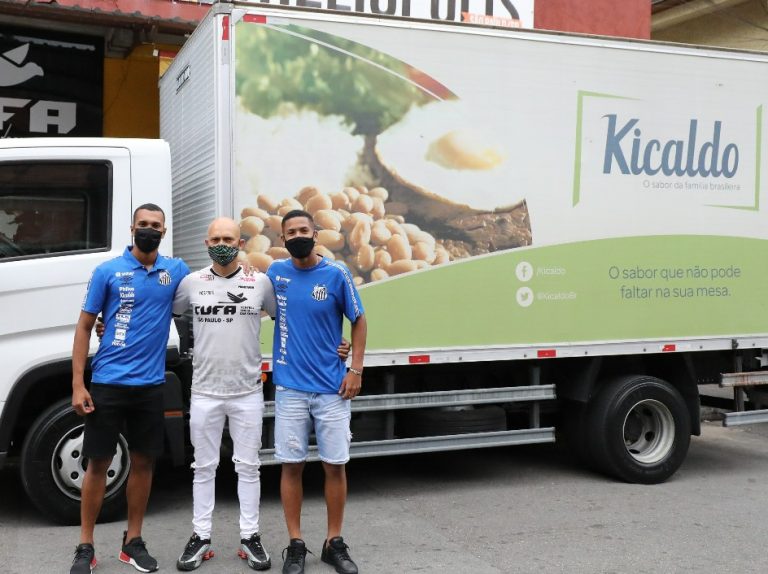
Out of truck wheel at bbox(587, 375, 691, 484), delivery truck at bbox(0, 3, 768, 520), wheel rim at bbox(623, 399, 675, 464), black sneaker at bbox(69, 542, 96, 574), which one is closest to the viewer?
black sneaker at bbox(69, 542, 96, 574)

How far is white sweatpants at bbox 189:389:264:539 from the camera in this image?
16.2 feet

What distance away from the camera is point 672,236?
23.0 feet

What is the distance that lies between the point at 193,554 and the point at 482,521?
200 centimetres

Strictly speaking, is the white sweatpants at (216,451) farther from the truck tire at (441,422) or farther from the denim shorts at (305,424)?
the truck tire at (441,422)

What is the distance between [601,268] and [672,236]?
0.68 metres

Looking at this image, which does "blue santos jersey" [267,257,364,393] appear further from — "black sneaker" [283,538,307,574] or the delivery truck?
the delivery truck

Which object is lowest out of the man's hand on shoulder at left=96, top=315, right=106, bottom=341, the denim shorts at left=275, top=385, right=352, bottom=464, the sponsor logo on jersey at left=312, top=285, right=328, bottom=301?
the denim shorts at left=275, top=385, right=352, bottom=464

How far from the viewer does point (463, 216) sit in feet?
21.0

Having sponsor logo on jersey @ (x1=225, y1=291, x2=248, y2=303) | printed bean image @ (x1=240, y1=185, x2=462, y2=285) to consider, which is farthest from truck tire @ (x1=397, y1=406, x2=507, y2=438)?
sponsor logo on jersey @ (x1=225, y1=291, x2=248, y2=303)

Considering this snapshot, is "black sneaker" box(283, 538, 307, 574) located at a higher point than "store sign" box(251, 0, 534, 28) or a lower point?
lower

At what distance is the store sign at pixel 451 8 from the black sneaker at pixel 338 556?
6.95m

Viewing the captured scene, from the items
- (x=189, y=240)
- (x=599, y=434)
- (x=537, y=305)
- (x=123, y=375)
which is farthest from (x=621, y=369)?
(x=123, y=375)

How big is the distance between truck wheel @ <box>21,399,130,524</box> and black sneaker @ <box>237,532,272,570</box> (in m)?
1.20

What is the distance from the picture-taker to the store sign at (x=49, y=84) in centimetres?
998
